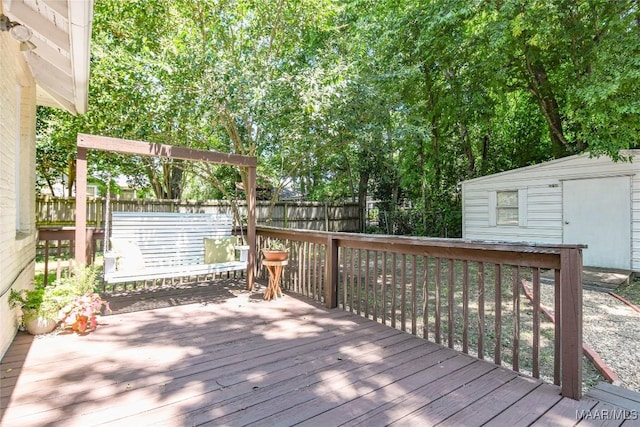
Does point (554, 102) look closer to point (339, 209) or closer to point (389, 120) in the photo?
point (389, 120)

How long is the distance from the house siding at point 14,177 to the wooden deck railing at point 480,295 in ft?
9.26

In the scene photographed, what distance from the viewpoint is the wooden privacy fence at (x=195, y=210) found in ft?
29.1

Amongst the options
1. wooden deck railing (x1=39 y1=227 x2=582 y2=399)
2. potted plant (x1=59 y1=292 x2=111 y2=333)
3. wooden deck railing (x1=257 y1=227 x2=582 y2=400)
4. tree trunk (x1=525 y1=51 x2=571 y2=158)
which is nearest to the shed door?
tree trunk (x1=525 y1=51 x2=571 y2=158)

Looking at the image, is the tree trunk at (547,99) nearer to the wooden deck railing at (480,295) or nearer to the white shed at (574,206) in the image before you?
the white shed at (574,206)

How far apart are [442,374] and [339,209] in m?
10.2

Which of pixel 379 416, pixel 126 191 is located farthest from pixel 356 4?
pixel 126 191

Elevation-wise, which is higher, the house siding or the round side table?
the house siding

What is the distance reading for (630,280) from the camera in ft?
20.6

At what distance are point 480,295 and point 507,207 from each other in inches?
263

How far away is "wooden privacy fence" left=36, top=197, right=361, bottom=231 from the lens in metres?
8.88

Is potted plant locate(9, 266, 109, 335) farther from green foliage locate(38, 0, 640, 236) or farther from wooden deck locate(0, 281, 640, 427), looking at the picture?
green foliage locate(38, 0, 640, 236)

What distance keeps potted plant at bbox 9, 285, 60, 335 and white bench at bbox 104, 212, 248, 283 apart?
54 centimetres

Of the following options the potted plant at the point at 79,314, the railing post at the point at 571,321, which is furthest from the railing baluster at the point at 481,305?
the potted plant at the point at 79,314

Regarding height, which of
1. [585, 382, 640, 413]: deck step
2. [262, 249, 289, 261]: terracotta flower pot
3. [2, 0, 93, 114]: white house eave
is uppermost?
[2, 0, 93, 114]: white house eave
